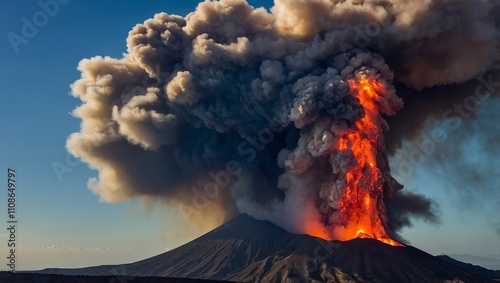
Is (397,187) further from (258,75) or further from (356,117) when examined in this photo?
(258,75)

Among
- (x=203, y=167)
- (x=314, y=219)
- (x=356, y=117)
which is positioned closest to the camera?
(x=356, y=117)

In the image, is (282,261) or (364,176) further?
(282,261)

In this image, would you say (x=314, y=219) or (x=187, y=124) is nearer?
(x=314, y=219)

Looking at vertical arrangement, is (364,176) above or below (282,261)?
above

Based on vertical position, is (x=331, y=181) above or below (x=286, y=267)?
above

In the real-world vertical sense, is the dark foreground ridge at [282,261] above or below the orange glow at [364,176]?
below

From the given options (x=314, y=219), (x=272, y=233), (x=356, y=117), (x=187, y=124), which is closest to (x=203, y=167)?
(x=187, y=124)
